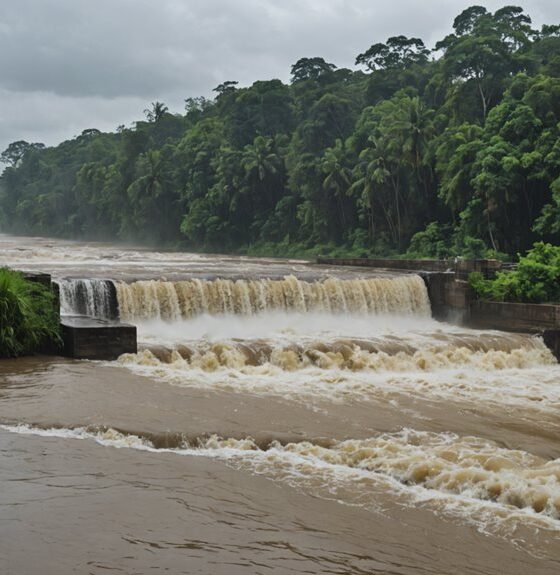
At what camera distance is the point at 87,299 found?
14.7m

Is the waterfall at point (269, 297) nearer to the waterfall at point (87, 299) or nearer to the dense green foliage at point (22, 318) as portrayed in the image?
the waterfall at point (87, 299)

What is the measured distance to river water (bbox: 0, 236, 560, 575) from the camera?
4688mm

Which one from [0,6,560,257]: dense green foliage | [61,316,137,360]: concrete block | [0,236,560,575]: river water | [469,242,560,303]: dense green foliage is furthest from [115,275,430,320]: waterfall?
[0,6,560,257]: dense green foliage

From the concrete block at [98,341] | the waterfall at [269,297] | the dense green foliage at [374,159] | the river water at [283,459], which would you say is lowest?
the river water at [283,459]

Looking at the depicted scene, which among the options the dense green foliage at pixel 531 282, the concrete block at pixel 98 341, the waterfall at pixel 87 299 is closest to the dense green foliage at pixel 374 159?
the dense green foliage at pixel 531 282

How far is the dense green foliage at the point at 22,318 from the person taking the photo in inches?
445

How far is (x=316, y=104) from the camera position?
4572cm

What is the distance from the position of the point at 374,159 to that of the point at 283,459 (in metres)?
32.0

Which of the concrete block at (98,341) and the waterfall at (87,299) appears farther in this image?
the waterfall at (87,299)

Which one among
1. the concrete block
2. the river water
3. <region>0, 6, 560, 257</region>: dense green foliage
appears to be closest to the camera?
the river water

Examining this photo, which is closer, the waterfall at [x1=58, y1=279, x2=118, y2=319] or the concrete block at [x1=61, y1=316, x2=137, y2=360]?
the concrete block at [x1=61, y1=316, x2=137, y2=360]

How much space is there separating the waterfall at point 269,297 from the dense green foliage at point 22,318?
291cm

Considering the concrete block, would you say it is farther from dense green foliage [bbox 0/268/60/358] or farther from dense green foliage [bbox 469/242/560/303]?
dense green foliage [bbox 469/242/560/303]

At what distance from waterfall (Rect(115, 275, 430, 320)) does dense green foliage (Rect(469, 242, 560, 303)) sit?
1.71 metres
